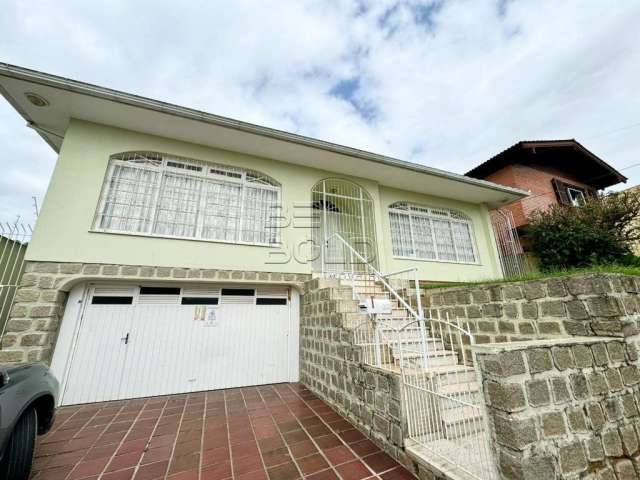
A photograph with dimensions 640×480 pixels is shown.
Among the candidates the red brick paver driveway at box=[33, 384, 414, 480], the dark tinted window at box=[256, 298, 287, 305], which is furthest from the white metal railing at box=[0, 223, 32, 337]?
the dark tinted window at box=[256, 298, 287, 305]

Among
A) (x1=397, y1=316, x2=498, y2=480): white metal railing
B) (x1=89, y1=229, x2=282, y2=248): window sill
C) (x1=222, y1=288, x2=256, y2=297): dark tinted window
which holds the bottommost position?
(x1=397, y1=316, x2=498, y2=480): white metal railing

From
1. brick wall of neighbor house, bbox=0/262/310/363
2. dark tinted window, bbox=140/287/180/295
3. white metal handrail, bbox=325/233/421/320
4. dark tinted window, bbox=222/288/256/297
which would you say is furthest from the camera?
dark tinted window, bbox=222/288/256/297

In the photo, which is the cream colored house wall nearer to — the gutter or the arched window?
the arched window

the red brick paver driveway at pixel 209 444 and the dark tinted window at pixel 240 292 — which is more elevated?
the dark tinted window at pixel 240 292

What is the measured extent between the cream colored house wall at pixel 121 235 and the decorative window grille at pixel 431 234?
1.13 metres

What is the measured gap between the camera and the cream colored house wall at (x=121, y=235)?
4.38 m

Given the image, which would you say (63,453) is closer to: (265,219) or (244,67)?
(265,219)

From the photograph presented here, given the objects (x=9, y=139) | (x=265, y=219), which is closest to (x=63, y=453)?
(x=265, y=219)

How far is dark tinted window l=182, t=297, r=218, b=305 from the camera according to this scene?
513 centimetres

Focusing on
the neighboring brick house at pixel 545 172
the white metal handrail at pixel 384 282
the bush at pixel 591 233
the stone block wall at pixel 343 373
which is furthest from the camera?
the neighboring brick house at pixel 545 172

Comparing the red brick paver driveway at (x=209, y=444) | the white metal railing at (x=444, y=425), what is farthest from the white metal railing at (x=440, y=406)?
the red brick paver driveway at (x=209, y=444)

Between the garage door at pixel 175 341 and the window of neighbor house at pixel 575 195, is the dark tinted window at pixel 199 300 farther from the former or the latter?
the window of neighbor house at pixel 575 195

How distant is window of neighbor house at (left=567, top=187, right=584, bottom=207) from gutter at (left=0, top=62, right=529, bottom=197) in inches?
317

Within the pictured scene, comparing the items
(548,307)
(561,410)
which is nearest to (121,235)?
(561,410)
